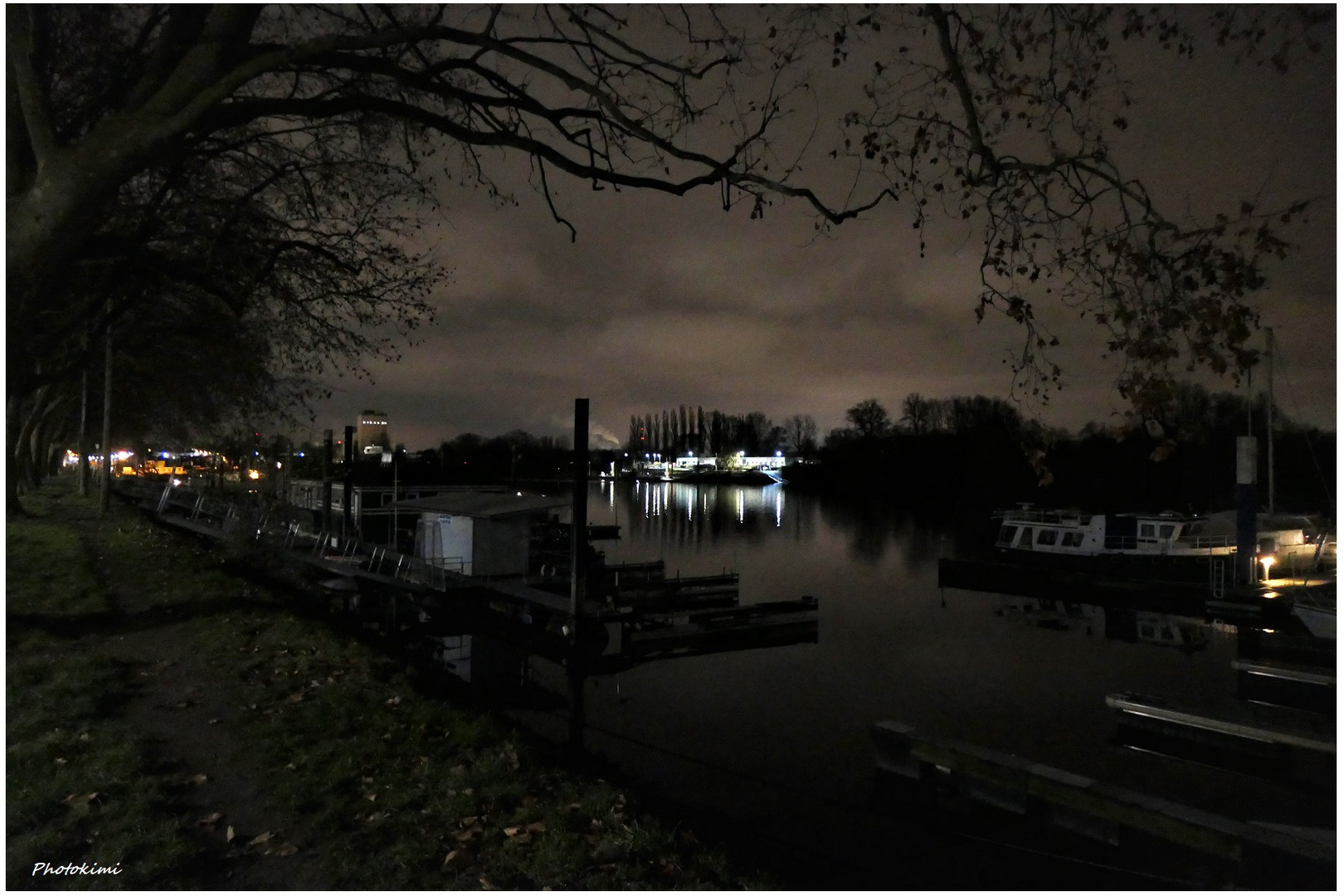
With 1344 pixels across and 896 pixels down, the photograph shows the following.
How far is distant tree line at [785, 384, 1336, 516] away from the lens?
18.0 ft

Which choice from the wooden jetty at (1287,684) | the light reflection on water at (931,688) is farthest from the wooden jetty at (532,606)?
the wooden jetty at (1287,684)

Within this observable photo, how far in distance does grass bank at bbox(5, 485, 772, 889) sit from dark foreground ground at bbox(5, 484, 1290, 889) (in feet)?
Answer: 0.07

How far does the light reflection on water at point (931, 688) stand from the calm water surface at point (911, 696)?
56 millimetres

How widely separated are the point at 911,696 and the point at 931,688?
134 cm

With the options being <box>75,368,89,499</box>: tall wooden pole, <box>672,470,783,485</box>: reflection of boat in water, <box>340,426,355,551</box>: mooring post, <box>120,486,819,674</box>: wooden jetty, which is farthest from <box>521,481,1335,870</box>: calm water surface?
<box>672,470,783,485</box>: reflection of boat in water

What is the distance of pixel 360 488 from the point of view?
149 feet

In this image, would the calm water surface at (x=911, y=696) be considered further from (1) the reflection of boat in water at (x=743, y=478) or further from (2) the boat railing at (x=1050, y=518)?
(1) the reflection of boat in water at (x=743, y=478)

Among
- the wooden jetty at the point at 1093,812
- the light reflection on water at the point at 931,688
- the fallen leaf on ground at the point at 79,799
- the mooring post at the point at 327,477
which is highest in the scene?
the mooring post at the point at 327,477

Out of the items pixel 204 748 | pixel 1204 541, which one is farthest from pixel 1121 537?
pixel 204 748

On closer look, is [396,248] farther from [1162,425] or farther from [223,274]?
[1162,425]

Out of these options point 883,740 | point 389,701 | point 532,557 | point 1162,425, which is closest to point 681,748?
point 883,740

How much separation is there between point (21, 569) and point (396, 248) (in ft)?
36.1

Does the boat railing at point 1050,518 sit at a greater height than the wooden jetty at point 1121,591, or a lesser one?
greater

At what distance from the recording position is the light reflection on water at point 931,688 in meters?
16.5
